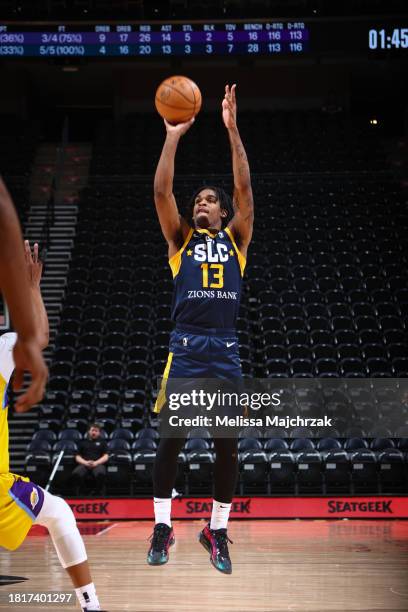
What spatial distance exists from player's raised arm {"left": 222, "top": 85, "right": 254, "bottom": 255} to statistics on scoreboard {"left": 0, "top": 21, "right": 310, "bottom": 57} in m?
11.9

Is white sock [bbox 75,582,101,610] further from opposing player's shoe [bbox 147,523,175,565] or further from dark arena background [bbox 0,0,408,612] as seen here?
dark arena background [bbox 0,0,408,612]

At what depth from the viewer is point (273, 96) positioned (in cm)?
2295

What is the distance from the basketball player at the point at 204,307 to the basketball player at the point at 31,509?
0.47 metres

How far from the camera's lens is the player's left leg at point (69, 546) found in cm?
434

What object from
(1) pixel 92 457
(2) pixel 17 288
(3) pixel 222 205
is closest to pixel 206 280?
(3) pixel 222 205

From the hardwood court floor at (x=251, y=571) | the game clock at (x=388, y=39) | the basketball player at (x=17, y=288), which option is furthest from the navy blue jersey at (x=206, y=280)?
the game clock at (x=388, y=39)

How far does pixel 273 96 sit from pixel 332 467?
13.7 metres

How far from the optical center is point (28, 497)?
4227 millimetres

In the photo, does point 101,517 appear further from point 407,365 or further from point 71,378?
point 407,365

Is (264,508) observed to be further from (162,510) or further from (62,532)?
(62,532)

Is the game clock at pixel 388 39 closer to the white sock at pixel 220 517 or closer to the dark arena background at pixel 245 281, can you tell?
the dark arena background at pixel 245 281

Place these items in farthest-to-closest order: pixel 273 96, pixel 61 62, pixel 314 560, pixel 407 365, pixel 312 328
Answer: pixel 273 96 < pixel 61 62 < pixel 312 328 < pixel 407 365 < pixel 314 560

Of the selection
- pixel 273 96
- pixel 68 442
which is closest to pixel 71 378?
pixel 68 442

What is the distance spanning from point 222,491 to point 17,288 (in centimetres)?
314
